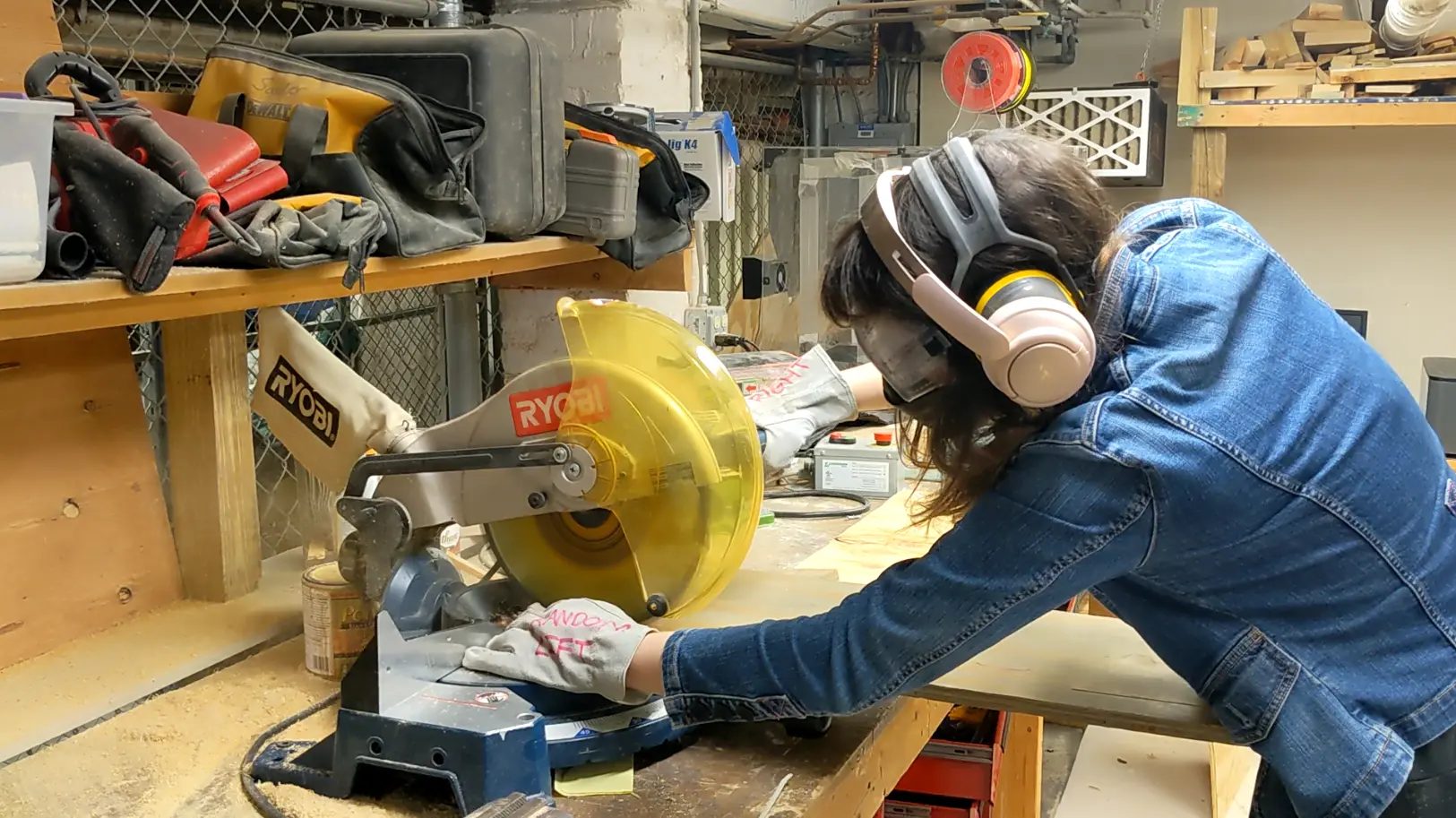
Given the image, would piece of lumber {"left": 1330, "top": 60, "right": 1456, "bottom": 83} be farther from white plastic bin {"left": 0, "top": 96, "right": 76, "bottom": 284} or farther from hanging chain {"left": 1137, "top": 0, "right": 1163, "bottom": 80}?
white plastic bin {"left": 0, "top": 96, "right": 76, "bottom": 284}

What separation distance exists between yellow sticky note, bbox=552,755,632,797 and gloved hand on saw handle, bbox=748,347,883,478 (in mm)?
692

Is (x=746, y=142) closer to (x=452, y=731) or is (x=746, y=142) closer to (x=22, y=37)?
(x=22, y=37)

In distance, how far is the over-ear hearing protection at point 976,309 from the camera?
3.12 ft

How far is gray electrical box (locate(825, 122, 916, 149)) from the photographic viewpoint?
400 centimetres

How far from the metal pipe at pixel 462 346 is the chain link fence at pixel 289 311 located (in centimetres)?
2

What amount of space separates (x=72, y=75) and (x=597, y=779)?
2.89 feet

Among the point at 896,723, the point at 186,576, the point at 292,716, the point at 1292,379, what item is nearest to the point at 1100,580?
the point at 1292,379

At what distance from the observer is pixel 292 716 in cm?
132

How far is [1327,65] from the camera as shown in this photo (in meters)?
3.37

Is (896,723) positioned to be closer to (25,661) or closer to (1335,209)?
(25,661)

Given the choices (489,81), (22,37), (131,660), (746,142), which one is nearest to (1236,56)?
(746,142)

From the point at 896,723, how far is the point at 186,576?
1024 mm

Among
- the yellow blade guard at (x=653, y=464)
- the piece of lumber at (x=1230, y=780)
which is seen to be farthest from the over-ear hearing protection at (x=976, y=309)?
the piece of lumber at (x=1230, y=780)

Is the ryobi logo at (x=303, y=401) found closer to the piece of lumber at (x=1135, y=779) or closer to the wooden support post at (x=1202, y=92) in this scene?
the piece of lumber at (x=1135, y=779)
